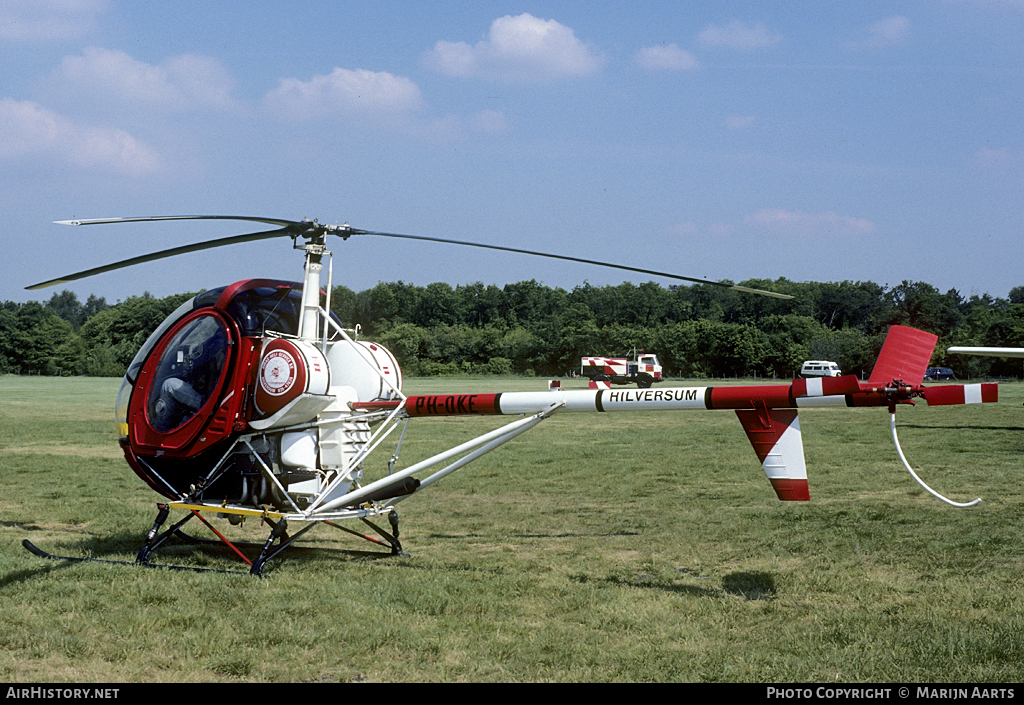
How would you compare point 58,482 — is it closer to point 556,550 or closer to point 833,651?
point 556,550

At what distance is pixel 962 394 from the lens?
5.60 m

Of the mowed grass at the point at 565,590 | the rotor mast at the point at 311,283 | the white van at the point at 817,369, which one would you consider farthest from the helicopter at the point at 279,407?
the white van at the point at 817,369

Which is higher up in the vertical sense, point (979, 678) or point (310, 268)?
point (310, 268)

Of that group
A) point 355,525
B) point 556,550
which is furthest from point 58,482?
point 556,550

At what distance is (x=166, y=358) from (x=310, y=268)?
1.59 metres

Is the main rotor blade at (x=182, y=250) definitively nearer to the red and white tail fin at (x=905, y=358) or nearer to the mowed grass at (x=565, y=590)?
the mowed grass at (x=565, y=590)

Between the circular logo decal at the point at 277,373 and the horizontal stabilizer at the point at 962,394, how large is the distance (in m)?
4.88

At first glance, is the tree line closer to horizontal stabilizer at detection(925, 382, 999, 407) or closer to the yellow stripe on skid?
the yellow stripe on skid

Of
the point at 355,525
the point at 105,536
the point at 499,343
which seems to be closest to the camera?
the point at 105,536

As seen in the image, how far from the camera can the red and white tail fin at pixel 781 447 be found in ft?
20.7

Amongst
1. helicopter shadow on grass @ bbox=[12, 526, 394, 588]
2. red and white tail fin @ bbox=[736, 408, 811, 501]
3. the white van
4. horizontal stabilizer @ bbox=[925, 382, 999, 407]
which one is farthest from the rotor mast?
the white van

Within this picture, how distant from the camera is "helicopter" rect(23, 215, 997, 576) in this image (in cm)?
692

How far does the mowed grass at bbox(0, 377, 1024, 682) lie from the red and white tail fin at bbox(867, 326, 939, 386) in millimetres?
1637

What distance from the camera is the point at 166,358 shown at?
7652 mm
